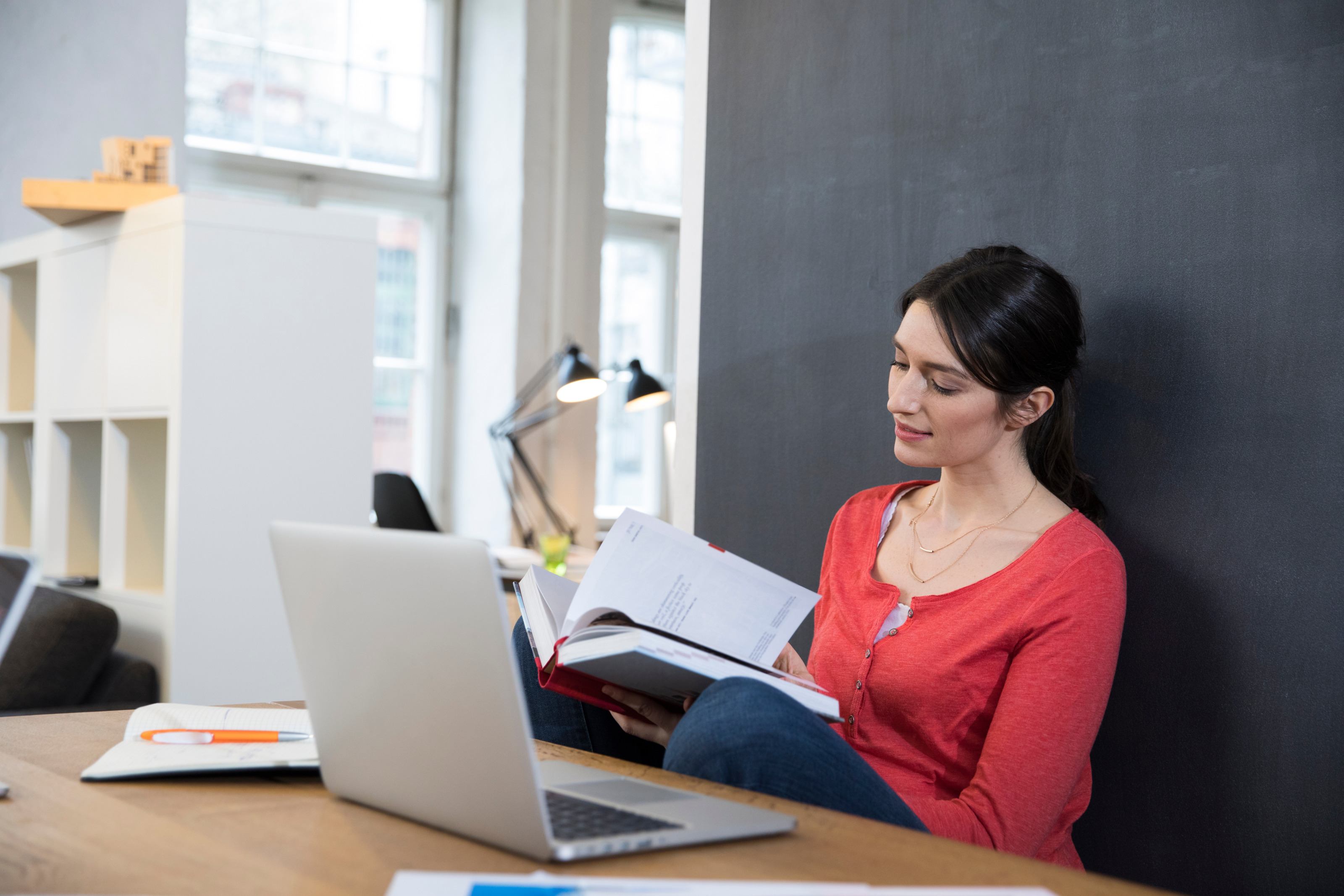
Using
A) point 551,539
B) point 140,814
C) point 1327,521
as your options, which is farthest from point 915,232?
point 551,539

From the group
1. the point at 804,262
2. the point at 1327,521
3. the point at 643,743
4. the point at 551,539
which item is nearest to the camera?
the point at 1327,521

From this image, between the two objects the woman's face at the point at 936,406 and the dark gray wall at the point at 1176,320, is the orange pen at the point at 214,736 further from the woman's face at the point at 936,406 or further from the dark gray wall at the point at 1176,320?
the dark gray wall at the point at 1176,320

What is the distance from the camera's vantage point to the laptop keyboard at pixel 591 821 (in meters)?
0.82

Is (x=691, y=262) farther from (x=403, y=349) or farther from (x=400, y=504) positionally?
(x=403, y=349)

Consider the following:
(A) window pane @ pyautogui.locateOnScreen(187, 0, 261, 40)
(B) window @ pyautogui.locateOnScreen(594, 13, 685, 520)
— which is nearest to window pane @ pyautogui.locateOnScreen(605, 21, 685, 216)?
(B) window @ pyautogui.locateOnScreen(594, 13, 685, 520)

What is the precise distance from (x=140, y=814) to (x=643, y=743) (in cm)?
71

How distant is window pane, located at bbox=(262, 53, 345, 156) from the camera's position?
185 inches

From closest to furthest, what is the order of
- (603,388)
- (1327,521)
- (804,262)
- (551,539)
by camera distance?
(1327,521) → (804,262) → (551,539) → (603,388)

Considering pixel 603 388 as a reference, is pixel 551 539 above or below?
below

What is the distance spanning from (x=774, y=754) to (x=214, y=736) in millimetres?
556

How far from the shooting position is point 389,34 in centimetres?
495

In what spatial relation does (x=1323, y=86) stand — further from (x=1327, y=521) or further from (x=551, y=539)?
(x=551, y=539)

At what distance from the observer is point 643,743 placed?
1488 millimetres

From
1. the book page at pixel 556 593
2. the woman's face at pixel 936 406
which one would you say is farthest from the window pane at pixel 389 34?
the book page at pixel 556 593
